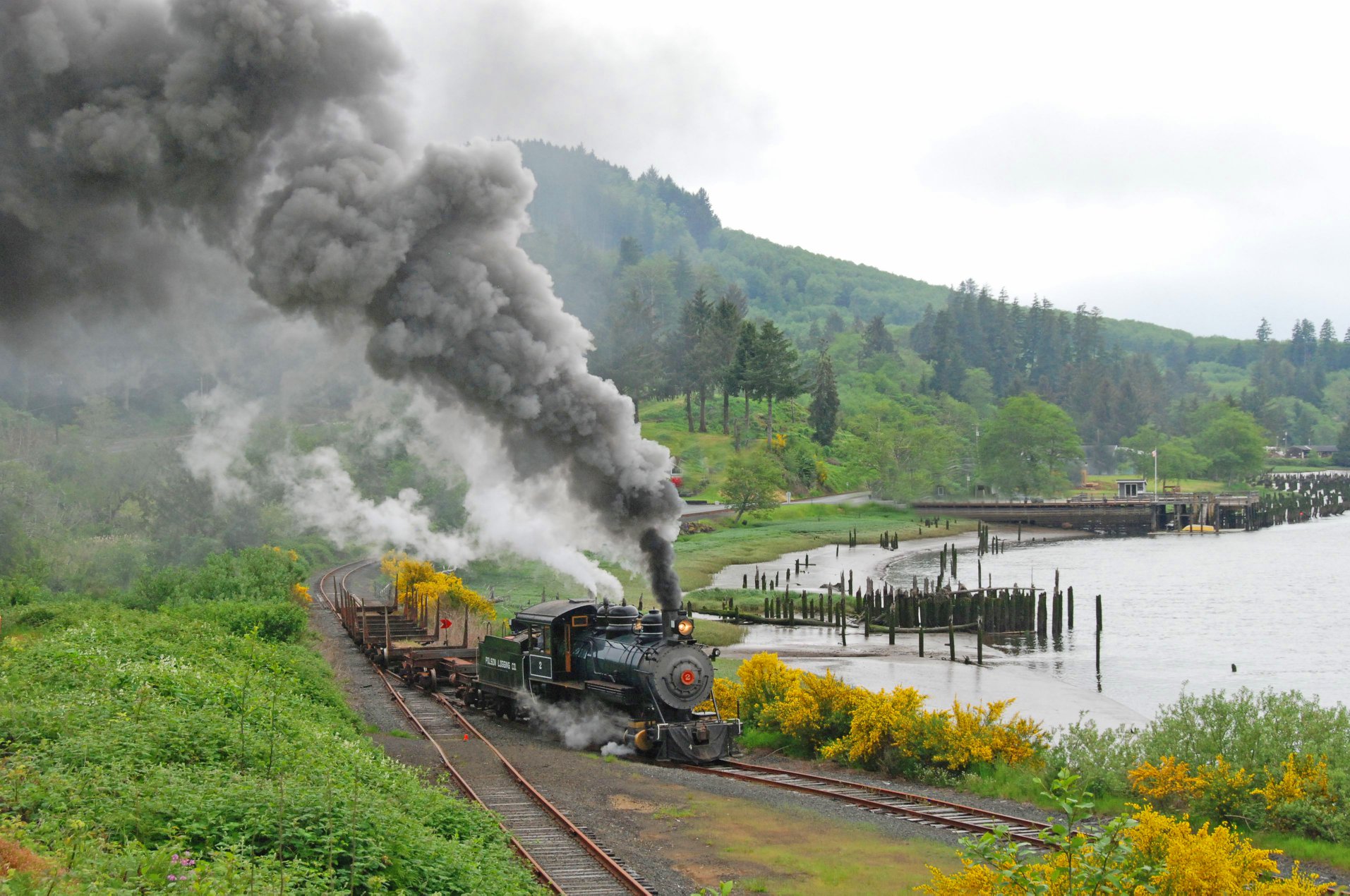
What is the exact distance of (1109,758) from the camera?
61.9ft

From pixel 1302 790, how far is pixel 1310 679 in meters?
23.0

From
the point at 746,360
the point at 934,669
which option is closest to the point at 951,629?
the point at 934,669

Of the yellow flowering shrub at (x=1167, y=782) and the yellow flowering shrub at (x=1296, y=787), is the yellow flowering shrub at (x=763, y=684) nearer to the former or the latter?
the yellow flowering shrub at (x=1167, y=782)

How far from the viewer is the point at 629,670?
20.2m

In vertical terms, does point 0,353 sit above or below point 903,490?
above

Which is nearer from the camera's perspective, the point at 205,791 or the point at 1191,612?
the point at 205,791

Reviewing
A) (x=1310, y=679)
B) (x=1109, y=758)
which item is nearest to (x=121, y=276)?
(x=1109, y=758)

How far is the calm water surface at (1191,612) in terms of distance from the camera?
121 ft

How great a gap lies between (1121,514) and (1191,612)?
2219 inches

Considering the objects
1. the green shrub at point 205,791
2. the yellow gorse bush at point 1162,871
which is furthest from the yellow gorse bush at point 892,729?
the yellow gorse bush at point 1162,871

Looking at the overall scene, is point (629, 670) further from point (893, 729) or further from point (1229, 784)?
point (1229, 784)

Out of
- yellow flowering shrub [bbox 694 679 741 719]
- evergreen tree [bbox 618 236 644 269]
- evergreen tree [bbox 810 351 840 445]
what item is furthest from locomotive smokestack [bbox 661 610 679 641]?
evergreen tree [bbox 618 236 644 269]

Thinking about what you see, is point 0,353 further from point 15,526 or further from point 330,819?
point 330,819

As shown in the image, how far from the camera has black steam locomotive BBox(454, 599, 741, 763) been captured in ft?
65.2
